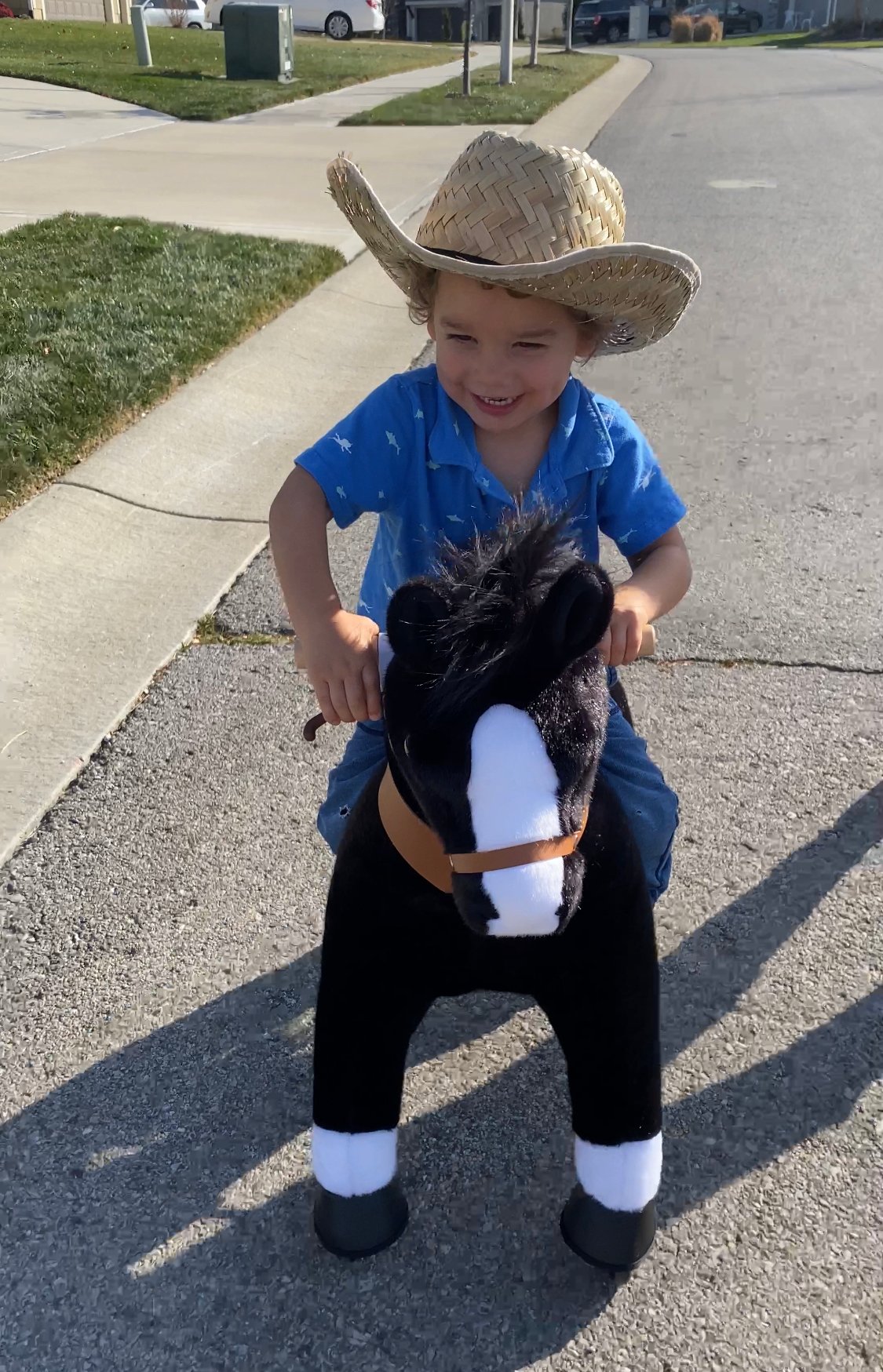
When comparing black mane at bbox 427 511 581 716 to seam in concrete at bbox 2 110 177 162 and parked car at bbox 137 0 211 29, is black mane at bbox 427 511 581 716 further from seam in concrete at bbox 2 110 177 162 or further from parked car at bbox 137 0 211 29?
parked car at bbox 137 0 211 29

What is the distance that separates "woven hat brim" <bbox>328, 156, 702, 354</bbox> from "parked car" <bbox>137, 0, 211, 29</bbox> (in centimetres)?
3713

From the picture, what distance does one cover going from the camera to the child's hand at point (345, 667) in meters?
1.57

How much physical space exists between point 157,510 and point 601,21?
53.4 meters

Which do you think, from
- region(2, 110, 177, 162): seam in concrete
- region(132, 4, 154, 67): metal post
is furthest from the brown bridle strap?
region(132, 4, 154, 67): metal post

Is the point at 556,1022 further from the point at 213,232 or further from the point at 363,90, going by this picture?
the point at 363,90

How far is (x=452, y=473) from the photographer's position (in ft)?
6.13

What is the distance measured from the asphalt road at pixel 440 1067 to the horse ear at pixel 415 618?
3.18 ft

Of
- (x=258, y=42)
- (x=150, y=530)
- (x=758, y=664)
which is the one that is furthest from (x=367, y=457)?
(x=258, y=42)

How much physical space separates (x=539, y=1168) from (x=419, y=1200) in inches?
8.0

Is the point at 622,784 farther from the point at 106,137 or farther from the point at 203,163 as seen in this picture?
the point at 106,137

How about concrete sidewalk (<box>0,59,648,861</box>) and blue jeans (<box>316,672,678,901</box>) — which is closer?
blue jeans (<box>316,672,678,901</box>)

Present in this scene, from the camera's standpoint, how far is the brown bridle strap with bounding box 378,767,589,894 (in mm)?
1266

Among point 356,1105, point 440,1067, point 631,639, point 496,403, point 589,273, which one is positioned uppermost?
point 589,273

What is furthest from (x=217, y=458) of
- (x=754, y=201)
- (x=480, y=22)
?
(x=480, y=22)
